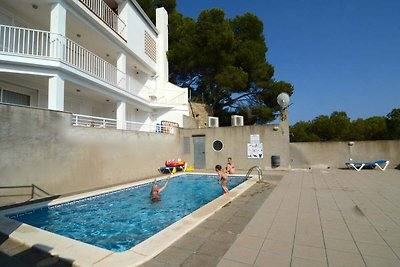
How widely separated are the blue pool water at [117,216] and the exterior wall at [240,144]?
540cm

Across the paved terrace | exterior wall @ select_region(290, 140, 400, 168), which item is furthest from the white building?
exterior wall @ select_region(290, 140, 400, 168)

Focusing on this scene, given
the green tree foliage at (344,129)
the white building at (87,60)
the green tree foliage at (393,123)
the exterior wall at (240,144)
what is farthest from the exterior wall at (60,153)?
the green tree foliage at (393,123)

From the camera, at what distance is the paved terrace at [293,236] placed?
3135 mm

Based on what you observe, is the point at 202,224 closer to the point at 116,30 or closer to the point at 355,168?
the point at 355,168

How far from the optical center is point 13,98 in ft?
34.8

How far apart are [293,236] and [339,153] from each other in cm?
1317

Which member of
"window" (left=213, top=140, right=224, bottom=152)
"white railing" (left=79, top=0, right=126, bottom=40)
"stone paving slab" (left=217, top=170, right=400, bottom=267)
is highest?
"white railing" (left=79, top=0, right=126, bottom=40)

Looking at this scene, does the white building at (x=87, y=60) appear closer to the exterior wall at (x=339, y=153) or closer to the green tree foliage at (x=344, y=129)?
the exterior wall at (x=339, y=153)

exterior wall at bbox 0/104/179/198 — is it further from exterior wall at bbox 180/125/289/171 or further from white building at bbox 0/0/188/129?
exterior wall at bbox 180/125/289/171

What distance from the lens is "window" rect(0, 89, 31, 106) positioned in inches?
400

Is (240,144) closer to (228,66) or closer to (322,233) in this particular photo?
(228,66)

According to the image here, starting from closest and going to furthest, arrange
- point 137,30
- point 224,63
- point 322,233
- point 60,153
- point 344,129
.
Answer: point 322,233 < point 60,153 < point 137,30 < point 224,63 < point 344,129

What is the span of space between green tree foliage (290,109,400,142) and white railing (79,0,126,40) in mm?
25438

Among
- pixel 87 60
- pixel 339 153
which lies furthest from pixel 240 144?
pixel 87 60
